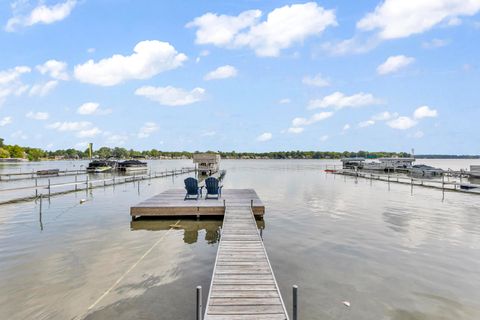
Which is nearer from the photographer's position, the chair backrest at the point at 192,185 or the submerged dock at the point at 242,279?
the submerged dock at the point at 242,279

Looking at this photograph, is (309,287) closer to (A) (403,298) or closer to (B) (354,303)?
(B) (354,303)

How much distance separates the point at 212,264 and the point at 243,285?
124 inches

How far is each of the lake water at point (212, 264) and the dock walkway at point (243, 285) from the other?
2.85 ft

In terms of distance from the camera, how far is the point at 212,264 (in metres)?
9.41

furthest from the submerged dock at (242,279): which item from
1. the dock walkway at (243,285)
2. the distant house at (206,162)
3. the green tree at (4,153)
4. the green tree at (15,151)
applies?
the green tree at (15,151)

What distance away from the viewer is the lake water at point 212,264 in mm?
6758

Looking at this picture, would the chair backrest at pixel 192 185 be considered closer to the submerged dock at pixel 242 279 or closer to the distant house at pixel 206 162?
the submerged dock at pixel 242 279

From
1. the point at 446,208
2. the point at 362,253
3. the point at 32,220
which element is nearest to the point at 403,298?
the point at 362,253

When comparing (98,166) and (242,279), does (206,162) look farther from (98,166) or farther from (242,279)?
(242,279)

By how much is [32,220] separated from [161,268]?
34.6 feet

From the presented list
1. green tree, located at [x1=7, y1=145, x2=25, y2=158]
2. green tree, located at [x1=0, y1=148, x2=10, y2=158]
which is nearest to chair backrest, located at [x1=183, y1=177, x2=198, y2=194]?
green tree, located at [x1=0, y1=148, x2=10, y2=158]

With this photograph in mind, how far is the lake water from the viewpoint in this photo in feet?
22.2

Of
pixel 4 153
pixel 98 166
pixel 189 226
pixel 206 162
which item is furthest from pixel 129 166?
pixel 4 153

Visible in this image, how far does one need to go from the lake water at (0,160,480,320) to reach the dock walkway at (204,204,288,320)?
869 mm
